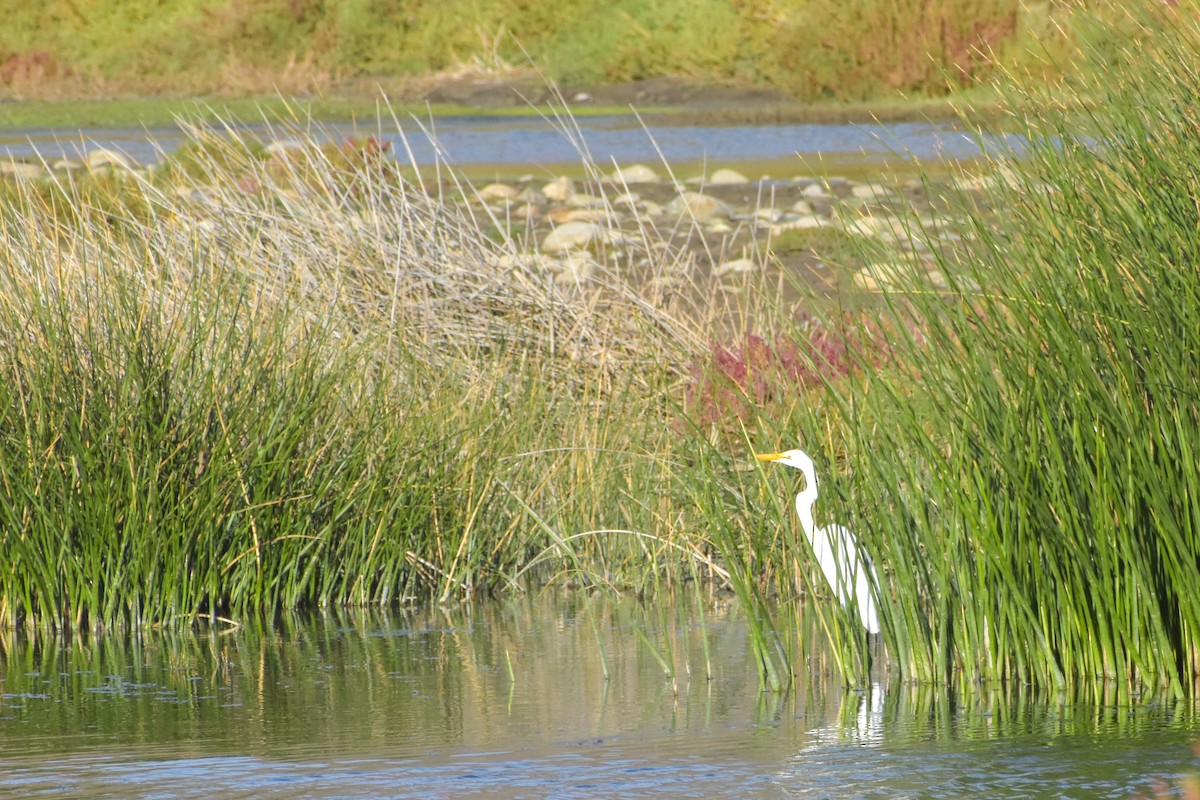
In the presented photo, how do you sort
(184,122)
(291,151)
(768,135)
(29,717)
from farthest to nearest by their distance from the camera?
(768,135) < (291,151) < (184,122) < (29,717)

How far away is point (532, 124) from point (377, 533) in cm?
2752

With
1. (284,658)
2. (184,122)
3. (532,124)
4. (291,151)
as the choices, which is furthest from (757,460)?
(532,124)

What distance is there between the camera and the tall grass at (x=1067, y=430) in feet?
15.5

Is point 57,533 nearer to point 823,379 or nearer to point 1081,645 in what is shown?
point 823,379

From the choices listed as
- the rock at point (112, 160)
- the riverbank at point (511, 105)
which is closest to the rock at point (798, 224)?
the rock at point (112, 160)

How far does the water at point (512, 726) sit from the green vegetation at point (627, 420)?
0.78ft

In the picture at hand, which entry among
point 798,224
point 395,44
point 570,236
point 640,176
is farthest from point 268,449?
point 395,44

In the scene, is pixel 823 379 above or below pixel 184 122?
below

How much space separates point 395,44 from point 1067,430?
39.5 metres

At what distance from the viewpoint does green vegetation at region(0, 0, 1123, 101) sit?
37188 millimetres

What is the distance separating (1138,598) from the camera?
4.83 m

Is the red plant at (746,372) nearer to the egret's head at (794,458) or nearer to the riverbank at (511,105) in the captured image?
the egret's head at (794,458)

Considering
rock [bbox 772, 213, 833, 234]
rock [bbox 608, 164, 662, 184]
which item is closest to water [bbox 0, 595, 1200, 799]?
rock [bbox 772, 213, 833, 234]

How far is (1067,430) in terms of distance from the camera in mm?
4844
